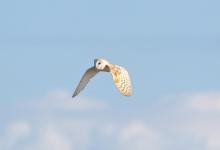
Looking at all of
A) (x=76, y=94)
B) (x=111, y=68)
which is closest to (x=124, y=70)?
(x=111, y=68)

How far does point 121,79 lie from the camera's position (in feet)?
123

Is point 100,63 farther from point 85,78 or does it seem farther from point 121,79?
point 85,78

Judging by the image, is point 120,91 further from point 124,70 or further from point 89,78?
point 89,78

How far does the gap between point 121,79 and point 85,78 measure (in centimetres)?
391

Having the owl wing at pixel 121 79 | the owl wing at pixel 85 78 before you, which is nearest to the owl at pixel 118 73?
the owl wing at pixel 121 79

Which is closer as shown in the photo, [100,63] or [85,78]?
[100,63]

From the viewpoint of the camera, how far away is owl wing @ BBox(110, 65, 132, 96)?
36328 millimetres

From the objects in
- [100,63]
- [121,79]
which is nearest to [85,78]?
[121,79]

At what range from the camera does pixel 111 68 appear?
37531mm

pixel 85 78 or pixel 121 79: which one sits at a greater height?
pixel 85 78

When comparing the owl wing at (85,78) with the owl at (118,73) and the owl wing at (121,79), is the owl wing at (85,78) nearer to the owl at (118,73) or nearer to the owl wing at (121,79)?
the owl at (118,73)

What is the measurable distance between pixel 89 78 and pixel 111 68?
352cm

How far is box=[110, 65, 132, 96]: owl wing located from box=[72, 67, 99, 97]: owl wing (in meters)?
1.29

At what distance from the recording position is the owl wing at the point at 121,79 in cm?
3633
